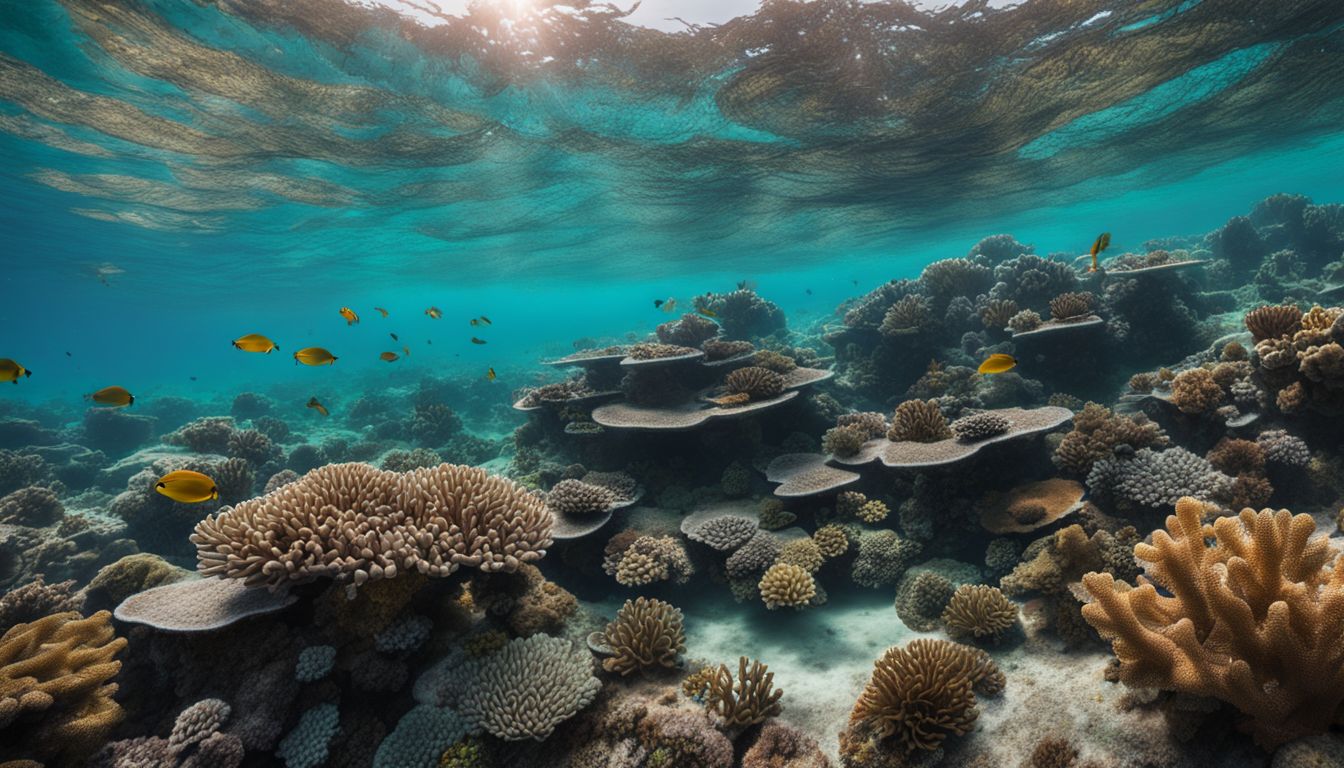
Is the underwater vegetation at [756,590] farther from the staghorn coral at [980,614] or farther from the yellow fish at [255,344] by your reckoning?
the yellow fish at [255,344]

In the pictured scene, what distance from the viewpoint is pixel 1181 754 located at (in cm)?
332

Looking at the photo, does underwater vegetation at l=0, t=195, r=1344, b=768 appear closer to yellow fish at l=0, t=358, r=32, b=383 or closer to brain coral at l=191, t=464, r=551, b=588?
brain coral at l=191, t=464, r=551, b=588

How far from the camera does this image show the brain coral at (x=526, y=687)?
443cm

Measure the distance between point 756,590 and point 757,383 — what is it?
3.48 meters

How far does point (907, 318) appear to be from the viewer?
40.9 feet

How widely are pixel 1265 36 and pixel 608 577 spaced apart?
68.1ft

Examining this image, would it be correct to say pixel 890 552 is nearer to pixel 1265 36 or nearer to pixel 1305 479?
pixel 1305 479

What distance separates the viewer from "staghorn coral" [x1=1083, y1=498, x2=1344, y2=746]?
280cm

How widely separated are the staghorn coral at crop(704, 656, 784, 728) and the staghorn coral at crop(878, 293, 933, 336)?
9.73 metres

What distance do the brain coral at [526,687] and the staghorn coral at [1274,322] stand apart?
932 cm

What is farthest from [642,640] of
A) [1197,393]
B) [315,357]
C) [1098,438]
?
[1197,393]

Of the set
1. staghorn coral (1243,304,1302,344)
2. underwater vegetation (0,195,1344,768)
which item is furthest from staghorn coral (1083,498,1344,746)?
staghorn coral (1243,304,1302,344)

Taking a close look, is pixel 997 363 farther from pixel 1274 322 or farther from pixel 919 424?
pixel 1274 322

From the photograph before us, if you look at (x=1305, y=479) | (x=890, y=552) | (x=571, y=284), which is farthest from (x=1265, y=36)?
(x=571, y=284)
